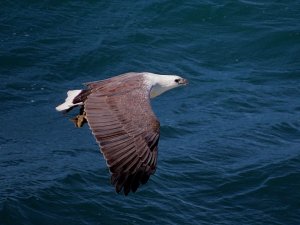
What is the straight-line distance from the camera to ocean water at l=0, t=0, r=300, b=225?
1109 centimetres

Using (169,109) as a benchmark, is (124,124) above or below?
above

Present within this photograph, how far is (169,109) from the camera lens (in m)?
14.0

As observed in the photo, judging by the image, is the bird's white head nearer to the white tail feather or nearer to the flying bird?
the flying bird

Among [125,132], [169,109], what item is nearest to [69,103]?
[125,132]

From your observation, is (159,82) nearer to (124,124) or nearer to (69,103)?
(69,103)

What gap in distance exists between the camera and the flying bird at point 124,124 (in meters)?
7.50

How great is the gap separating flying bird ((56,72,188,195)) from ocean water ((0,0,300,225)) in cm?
219

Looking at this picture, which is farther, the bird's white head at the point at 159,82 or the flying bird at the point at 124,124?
the bird's white head at the point at 159,82

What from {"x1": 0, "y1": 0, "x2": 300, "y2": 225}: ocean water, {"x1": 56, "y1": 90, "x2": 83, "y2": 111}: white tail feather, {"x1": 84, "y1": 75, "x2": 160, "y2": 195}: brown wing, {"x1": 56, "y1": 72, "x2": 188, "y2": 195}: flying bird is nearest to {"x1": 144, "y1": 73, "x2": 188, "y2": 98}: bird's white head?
{"x1": 56, "y1": 72, "x2": 188, "y2": 195}: flying bird

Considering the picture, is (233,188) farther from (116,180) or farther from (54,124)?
(116,180)

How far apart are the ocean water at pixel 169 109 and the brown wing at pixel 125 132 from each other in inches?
98.0

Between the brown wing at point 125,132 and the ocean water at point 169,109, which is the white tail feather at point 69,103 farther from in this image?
the ocean water at point 169,109

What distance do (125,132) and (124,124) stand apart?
153 millimetres

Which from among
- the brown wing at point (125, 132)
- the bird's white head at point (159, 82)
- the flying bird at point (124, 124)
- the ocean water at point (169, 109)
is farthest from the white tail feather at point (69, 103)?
the ocean water at point (169, 109)
